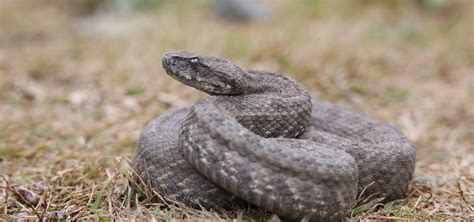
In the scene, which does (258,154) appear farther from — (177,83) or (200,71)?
(177,83)

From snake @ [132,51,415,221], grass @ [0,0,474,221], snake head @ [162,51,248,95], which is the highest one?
snake head @ [162,51,248,95]

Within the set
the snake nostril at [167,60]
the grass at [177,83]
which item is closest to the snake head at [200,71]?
the snake nostril at [167,60]

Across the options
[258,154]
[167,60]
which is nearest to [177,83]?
[167,60]

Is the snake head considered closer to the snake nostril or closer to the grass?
the snake nostril

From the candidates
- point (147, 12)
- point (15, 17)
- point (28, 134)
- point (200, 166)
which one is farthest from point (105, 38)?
point (200, 166)

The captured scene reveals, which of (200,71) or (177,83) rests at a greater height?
(200,71)

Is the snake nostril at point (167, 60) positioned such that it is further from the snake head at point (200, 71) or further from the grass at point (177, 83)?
the grass at point (177, 83)

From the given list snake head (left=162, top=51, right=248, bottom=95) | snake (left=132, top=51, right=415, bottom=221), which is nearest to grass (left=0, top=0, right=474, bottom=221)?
snake (left=132, top=51, right=415, bottom=221)

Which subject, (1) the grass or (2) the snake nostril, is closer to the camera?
(2) the snake nostril
